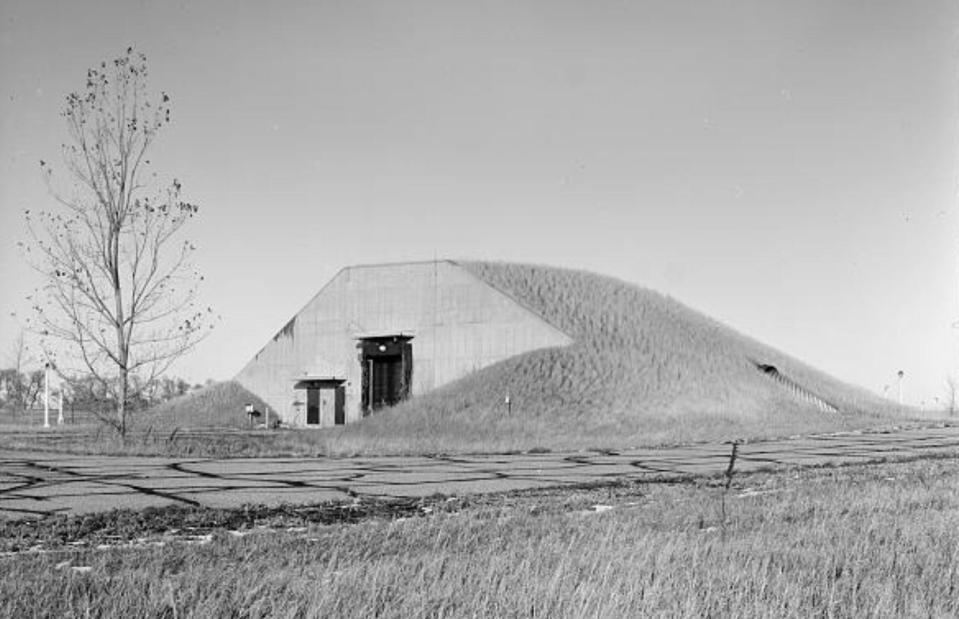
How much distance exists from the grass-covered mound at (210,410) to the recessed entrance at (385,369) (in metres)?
7.09

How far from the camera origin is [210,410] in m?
51.9

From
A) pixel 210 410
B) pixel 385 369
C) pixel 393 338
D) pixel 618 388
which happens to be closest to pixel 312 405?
pixel 385 369

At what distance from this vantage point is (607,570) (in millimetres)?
5285

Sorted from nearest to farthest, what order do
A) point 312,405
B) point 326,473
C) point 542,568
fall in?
point 542,568 < point 326,473 < point 312,405

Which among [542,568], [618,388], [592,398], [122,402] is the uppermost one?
[618,388]

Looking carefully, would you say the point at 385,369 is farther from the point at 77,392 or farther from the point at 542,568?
the point at 542,568

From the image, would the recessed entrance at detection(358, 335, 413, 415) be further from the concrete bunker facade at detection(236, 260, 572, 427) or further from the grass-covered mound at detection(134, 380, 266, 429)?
the grass-covered mound at detection(134, 380, 266, 429)

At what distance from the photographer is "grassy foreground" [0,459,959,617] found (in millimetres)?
4660

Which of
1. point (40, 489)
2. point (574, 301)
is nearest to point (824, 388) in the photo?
point (574, 301)

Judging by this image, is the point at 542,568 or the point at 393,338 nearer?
the point at 542,568

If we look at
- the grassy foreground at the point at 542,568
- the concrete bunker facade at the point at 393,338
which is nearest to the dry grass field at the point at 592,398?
the concrete bunker facade at the point at 393,338

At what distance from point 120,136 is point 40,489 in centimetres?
1296

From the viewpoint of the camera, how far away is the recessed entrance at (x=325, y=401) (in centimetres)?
4772

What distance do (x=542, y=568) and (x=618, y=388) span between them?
38.4 meters
